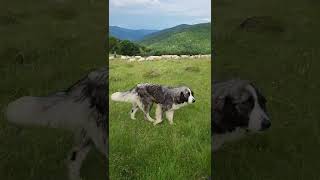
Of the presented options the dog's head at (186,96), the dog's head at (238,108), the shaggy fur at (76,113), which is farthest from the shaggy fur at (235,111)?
the shaggy fur at (76,113)

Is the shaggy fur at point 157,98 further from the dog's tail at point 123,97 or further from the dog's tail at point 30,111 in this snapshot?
the dog's tail at point 30,111

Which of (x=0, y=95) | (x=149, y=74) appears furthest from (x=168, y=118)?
(x=0, y=95)

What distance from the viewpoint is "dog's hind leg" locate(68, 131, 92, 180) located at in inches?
217

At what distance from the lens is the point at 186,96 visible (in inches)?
267

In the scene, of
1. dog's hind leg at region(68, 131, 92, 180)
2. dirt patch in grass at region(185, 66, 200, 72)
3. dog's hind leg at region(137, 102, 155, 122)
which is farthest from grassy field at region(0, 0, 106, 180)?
dirt patch in grass at region(185, 66, 200, 72)

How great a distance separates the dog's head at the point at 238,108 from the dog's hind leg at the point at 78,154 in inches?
67.7

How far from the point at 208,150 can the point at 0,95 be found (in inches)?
138

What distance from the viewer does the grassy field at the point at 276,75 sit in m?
6.05

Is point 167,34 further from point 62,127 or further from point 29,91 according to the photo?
point 62,127

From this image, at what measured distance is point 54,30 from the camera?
8.91 metres

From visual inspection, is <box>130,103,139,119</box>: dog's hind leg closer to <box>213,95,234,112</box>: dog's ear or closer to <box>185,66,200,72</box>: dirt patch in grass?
<box>213,95,234,112</box>: dog's ear

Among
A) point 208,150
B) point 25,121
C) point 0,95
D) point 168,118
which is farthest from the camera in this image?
point 0,95

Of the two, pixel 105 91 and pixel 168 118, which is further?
pixel 168 118

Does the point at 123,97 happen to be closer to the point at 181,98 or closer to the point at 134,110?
the point at 134,110
